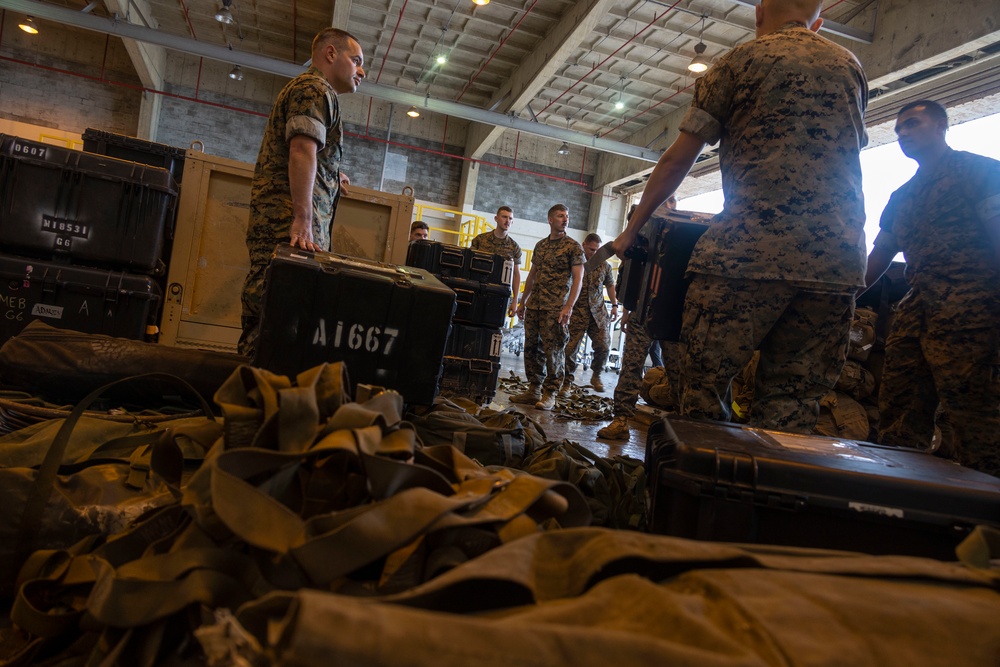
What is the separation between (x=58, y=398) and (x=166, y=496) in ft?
3.23

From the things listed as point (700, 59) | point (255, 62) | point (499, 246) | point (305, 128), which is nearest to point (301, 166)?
point (305, 128)

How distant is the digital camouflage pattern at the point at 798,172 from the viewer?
1.95 meters

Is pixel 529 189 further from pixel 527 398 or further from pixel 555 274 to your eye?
pixel 527 398

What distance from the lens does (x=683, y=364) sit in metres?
2.14

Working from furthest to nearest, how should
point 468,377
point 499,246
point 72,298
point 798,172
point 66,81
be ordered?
point 66,81 → point 499,246 → point 468,377 → point 72,298 → point 798,172

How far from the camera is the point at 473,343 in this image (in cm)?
490

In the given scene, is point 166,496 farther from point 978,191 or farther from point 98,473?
point 978,191

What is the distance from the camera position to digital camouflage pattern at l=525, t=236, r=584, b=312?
6551 mm

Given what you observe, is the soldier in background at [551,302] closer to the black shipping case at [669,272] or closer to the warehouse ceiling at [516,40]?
the black shipping case at [669,272]

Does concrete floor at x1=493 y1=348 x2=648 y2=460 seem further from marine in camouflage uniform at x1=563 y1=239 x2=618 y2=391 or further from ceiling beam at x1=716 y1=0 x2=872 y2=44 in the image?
ceiling beam at x1=716 y1=0 x2=872 y2=44

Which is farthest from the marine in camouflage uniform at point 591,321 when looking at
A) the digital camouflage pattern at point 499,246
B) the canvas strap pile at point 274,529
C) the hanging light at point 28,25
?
the hanging light at point 28,25

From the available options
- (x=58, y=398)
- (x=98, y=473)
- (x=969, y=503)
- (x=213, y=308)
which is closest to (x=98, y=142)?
(x=213, y=308)

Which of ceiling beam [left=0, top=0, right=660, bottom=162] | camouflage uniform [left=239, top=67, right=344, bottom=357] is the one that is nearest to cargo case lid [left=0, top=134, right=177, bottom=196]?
camouflage uniform [left=239, top=67, right=344, bottom=357]

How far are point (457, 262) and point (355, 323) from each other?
317cm
